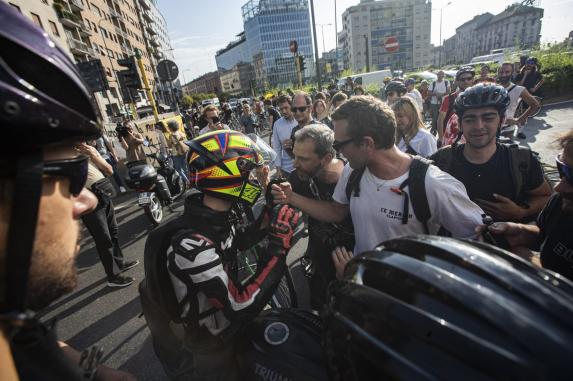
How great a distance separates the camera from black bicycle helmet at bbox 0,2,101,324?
660 mm

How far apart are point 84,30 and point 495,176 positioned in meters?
49.0

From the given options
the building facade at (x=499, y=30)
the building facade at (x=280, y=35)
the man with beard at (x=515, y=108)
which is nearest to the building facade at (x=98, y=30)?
the man with beard at (x=515, y=108)

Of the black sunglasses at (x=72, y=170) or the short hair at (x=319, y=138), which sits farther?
the short hair at (x=319, y=138)

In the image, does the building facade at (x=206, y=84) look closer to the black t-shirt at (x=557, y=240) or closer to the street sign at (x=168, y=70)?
the street sign at (x=168, y=70)

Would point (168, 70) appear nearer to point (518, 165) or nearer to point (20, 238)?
point (518, 165)

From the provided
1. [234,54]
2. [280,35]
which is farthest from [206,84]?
[280,35]

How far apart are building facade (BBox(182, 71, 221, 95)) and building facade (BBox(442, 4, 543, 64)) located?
93.7 metres

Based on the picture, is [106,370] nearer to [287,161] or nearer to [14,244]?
[14,244]

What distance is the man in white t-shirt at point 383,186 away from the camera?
1740mm

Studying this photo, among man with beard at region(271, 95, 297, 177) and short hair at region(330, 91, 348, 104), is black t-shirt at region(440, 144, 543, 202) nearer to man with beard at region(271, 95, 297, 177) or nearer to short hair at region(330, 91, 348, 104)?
man with beard at region(271, 95, 297, 177)

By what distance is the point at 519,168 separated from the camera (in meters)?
2.31

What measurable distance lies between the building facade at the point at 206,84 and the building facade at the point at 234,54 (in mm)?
9374

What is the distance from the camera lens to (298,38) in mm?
102062

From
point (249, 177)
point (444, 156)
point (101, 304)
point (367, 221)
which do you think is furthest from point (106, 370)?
point (101, 304)
